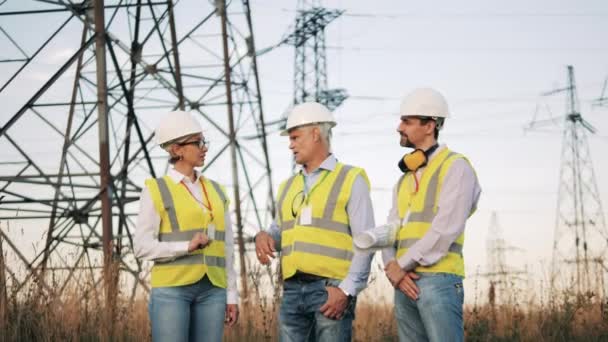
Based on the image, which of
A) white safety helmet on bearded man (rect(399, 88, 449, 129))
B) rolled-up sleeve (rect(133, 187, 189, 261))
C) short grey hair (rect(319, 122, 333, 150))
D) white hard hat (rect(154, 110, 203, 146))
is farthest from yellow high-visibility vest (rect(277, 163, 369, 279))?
white hard hat (rect(154, 110, 203, 146))

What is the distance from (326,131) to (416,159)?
0.71 metres

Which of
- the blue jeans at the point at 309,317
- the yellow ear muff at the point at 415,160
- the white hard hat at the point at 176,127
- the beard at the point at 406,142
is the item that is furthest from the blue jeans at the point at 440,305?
the white hard hat at the point at 176,127

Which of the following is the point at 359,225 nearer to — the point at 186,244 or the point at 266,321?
the point at 186,244

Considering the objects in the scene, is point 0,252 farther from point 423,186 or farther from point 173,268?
point 423,186

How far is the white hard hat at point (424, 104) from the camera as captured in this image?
5.07 m

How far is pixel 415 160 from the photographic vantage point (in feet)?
16.3

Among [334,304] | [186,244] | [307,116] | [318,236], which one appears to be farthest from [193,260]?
[307,116]

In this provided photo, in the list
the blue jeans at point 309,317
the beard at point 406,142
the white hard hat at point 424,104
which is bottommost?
the blue jeans at point 309,317

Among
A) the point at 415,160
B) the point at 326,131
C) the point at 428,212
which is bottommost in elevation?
the point at 428,212

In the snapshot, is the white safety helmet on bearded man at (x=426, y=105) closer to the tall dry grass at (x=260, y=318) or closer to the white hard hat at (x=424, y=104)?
the white hard hat at (x=424, y=104)

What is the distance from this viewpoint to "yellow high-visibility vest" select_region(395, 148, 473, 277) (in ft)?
15.8

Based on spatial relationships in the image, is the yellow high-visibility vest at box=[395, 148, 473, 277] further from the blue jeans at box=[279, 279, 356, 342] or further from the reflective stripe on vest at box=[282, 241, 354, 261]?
the blue jeans at box=[279, 279, 356, 342]

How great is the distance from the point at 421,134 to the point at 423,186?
324 mm

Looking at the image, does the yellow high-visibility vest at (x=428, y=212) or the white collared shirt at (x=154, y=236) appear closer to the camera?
the yellow high-visibility vest at (x=428, y=212)
